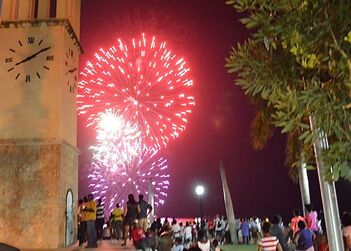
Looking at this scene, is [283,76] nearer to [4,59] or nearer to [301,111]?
[301,111]

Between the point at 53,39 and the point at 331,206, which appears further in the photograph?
the point at 53,39

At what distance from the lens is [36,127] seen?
1584 centimetres

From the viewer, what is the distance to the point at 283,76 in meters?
4.42

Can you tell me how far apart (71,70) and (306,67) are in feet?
47.6

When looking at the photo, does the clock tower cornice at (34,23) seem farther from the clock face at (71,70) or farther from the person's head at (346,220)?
the person's head at (346,220)

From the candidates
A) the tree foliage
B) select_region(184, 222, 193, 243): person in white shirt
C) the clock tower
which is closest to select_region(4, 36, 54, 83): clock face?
the clock tower

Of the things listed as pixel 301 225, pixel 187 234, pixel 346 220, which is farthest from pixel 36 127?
pixel 346 220

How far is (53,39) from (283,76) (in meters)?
13.4

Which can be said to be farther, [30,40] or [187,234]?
[187,234]

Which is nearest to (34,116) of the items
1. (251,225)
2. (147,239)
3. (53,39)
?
(53,39)

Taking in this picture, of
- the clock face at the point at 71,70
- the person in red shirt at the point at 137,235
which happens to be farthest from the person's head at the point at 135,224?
the clock face at the point at 71,70

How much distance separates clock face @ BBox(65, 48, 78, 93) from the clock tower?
1.5 inches

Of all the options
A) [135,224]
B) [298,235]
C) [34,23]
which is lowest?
[298,235]

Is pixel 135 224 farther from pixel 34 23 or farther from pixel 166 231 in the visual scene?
pixel 34 23
